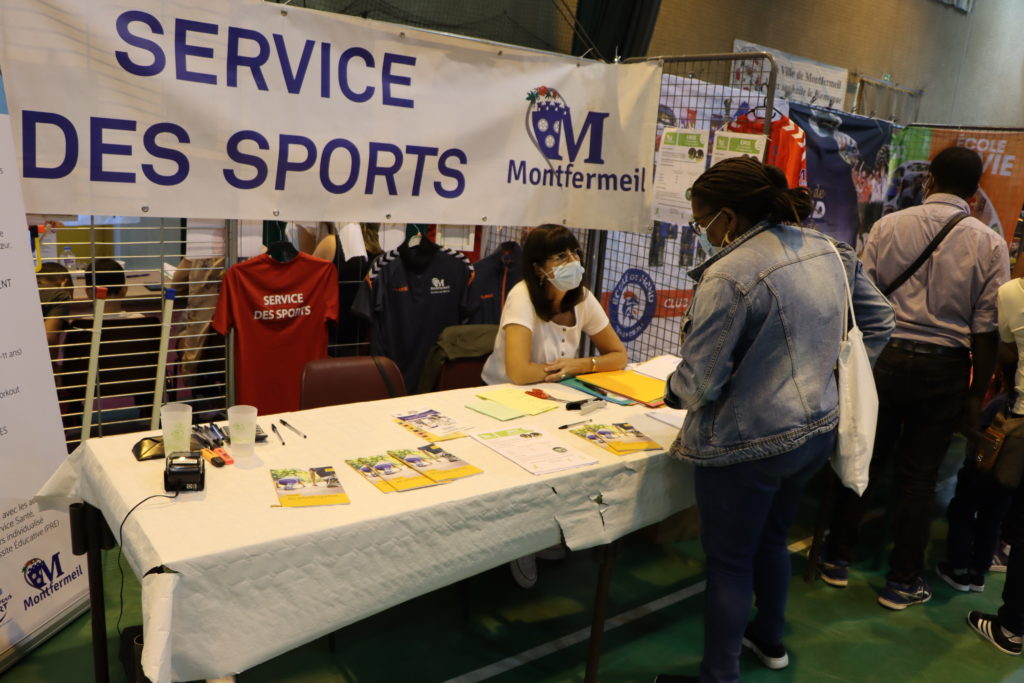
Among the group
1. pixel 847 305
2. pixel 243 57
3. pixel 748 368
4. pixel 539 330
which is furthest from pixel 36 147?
pixel 847 305

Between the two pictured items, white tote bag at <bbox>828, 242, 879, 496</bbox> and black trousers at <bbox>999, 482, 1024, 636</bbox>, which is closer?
white tote bag at <bbox>828, 242, 879, 496</bbox>

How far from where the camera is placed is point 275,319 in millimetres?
3316

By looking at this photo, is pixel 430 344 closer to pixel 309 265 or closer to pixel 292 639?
pixel 309 265

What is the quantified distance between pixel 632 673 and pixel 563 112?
235 cm

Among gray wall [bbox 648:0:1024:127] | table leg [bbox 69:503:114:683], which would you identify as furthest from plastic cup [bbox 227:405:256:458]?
gray wall [bbox 648:0:1024:127]

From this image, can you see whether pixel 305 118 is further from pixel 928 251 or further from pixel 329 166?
pixel 928 251

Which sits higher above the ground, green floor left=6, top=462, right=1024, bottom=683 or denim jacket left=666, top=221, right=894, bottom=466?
denim jacket left=666, top=221, right=894, bottom=466

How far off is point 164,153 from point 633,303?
96.7 inches

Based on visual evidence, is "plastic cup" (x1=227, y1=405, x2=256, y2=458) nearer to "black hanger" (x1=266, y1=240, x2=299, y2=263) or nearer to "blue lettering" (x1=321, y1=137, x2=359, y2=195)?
"blue lettering" (x1=321, y1=137, x2=359, y2=195)

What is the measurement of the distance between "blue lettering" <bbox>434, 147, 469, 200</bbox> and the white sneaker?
59.3 inches

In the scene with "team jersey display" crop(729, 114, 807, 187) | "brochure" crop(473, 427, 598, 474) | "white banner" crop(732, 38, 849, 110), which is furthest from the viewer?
"white banner" crop(732, 38, 849, 110)

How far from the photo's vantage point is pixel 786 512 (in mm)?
2277

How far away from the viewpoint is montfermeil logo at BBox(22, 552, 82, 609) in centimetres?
239

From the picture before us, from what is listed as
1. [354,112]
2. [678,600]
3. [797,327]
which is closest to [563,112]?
[354,112]
